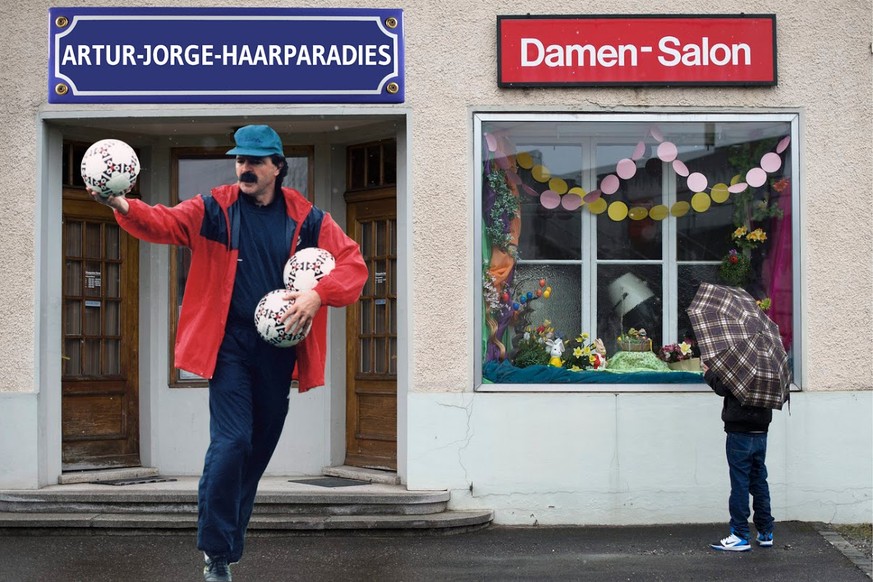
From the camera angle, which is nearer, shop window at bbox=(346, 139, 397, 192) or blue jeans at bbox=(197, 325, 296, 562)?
blue jeans at bbox=(197, 325, 296, 562)

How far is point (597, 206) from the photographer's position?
10.1 m

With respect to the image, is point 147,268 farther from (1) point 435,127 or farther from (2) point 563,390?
(2) point 563,390

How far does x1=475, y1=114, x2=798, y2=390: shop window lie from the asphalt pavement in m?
1.50

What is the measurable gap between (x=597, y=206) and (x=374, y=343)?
2.17m

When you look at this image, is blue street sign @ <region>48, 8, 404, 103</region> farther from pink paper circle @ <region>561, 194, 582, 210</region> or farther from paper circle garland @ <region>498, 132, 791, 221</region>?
pink paper circle @ <region>561, 194, 582, 210</region>

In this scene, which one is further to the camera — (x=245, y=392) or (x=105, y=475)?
(x=105, y=475)

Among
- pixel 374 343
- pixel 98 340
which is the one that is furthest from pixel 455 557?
pixel 98 340

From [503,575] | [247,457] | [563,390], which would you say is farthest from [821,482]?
[247,457]

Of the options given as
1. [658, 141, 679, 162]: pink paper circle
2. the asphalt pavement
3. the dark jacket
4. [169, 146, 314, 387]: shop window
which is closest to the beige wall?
[658, 141, 679, 162]: pink paper circle

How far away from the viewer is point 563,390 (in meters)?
9.73

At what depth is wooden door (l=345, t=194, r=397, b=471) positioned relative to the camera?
Result: 1073 centimetres

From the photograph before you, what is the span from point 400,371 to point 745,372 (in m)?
2.89

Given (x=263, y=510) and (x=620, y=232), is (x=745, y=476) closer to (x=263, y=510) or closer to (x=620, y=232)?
(x=620, y=232)

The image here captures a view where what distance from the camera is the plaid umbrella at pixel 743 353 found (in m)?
8.12
